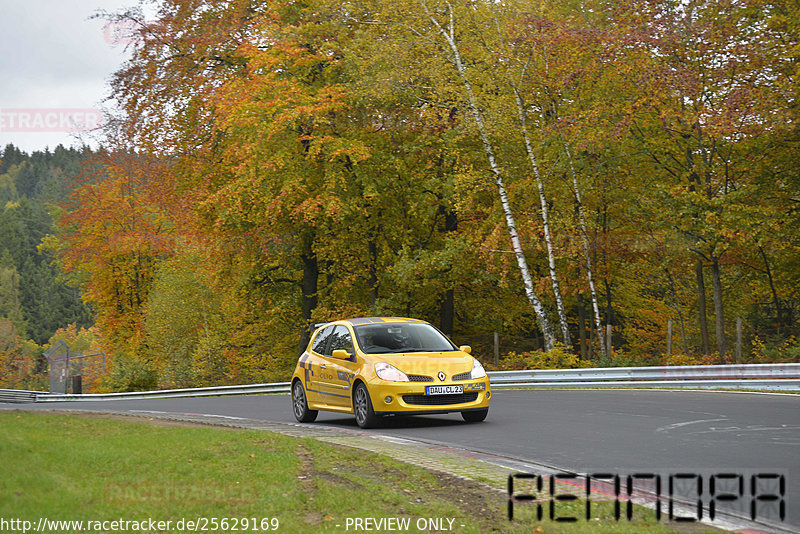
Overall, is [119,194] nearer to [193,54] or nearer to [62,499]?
[193,54]

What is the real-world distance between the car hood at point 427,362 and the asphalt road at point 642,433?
2.98ft

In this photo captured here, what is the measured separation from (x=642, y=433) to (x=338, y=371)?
17.4 feet

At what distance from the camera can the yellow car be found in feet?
46.6

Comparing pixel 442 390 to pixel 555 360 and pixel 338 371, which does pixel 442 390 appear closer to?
pixel 338 371

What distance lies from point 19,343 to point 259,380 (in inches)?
3606

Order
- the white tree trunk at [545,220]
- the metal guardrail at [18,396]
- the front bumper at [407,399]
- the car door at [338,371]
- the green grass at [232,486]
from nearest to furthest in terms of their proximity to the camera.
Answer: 1. the green grass at [232,486]
2. the front bumper at [407,399]
3. the car door at [338,371]
4. the white tree trunk at [545,220]
5. the metal guardrail at [18,396]

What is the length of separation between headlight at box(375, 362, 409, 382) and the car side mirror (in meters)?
0.88

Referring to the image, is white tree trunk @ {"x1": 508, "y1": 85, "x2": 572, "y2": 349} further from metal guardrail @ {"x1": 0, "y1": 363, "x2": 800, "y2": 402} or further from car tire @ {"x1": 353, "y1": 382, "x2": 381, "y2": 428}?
car tire @ {"x1": 353, "y1": 382, "x2": 381, "y2": 428}

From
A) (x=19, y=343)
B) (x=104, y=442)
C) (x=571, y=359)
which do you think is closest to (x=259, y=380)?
(x=571, y=359)

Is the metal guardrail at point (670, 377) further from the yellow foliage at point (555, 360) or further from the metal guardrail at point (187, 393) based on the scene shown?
the metal guardrail at point (187, 393)

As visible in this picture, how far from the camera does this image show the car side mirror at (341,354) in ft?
49.3

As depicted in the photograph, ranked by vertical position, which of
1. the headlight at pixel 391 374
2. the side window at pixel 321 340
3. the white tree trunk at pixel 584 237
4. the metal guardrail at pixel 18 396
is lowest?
the metal guardrail at pixel 18 396

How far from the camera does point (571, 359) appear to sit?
27.1 meters

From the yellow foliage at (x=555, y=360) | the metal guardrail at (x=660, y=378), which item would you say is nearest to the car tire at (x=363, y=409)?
the metal guardrail at (x=660, y=378)
